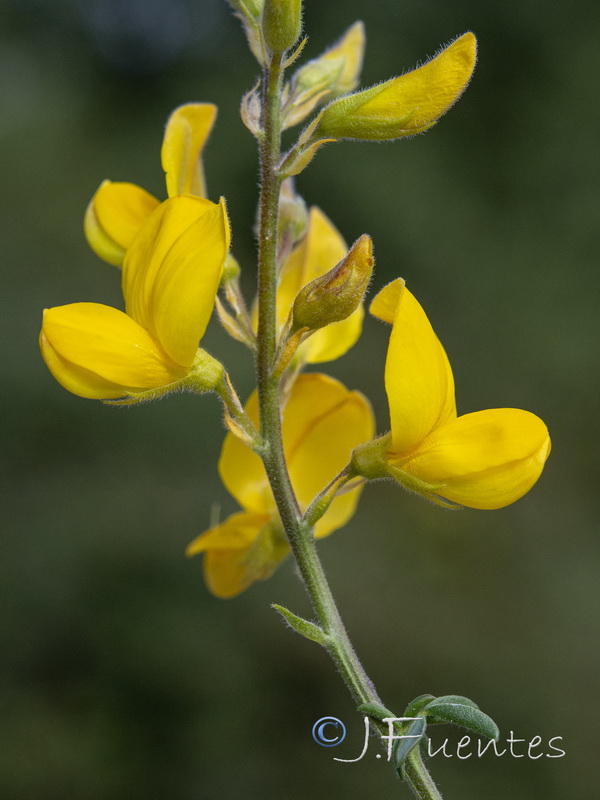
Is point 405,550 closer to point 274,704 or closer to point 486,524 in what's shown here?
point 486,524

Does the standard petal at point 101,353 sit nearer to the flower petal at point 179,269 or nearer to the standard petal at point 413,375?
the flower petal at point 179,269

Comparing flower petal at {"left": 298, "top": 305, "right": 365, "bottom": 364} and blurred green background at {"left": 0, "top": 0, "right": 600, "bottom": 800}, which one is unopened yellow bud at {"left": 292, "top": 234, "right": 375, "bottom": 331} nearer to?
flower petal at {"left": 298, "top": 305, "right": 365, "bottom": 364}

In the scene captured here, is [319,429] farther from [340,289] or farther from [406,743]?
[406,743]

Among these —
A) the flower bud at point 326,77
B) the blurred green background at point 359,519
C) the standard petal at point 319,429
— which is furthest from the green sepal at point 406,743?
the blurred green background at point 359,519

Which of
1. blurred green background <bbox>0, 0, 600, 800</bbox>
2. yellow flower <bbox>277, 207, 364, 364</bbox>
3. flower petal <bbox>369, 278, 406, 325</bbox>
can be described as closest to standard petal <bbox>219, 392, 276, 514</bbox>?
yellow flower <bbox>277, 207, 364, 364</bbox>

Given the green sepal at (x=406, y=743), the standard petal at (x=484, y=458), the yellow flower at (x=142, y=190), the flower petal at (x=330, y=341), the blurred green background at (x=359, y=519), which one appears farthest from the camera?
the blurred green background at (x=359, y=519)

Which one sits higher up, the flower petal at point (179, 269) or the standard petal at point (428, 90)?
the standard petal at point (428, 90)
